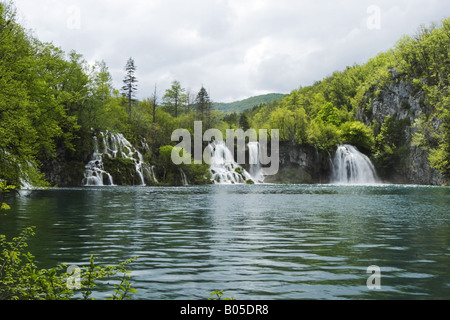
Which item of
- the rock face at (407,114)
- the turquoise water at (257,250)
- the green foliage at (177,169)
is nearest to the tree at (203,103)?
Answer: the green foliage at (177,169)

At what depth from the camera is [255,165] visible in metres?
80.3

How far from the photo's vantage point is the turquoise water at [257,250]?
315 inches

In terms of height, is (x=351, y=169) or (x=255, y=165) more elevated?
(x=255, y=165)

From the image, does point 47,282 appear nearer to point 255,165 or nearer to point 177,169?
point 177,169

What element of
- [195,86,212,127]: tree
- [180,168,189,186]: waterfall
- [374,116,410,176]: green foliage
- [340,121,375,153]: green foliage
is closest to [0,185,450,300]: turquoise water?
[180,168,189,186]: waterfall

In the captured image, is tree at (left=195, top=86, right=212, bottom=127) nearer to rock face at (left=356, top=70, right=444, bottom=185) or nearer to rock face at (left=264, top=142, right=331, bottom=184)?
rock face at (left=264, top=142, right=331, bottom=184)

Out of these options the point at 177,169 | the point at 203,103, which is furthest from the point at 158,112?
the point at 177,169

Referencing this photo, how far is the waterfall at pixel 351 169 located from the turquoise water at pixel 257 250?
59328 mm

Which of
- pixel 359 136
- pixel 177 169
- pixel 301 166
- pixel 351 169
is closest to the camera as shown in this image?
pixel 177 169

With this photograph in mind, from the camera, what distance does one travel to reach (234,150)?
7988 centimetres

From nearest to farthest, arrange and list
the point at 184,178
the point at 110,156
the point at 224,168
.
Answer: the point at 110,156 → the point at 184,178 → the point at 224,168

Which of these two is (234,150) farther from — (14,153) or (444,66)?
(14,153)

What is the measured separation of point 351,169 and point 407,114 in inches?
654
